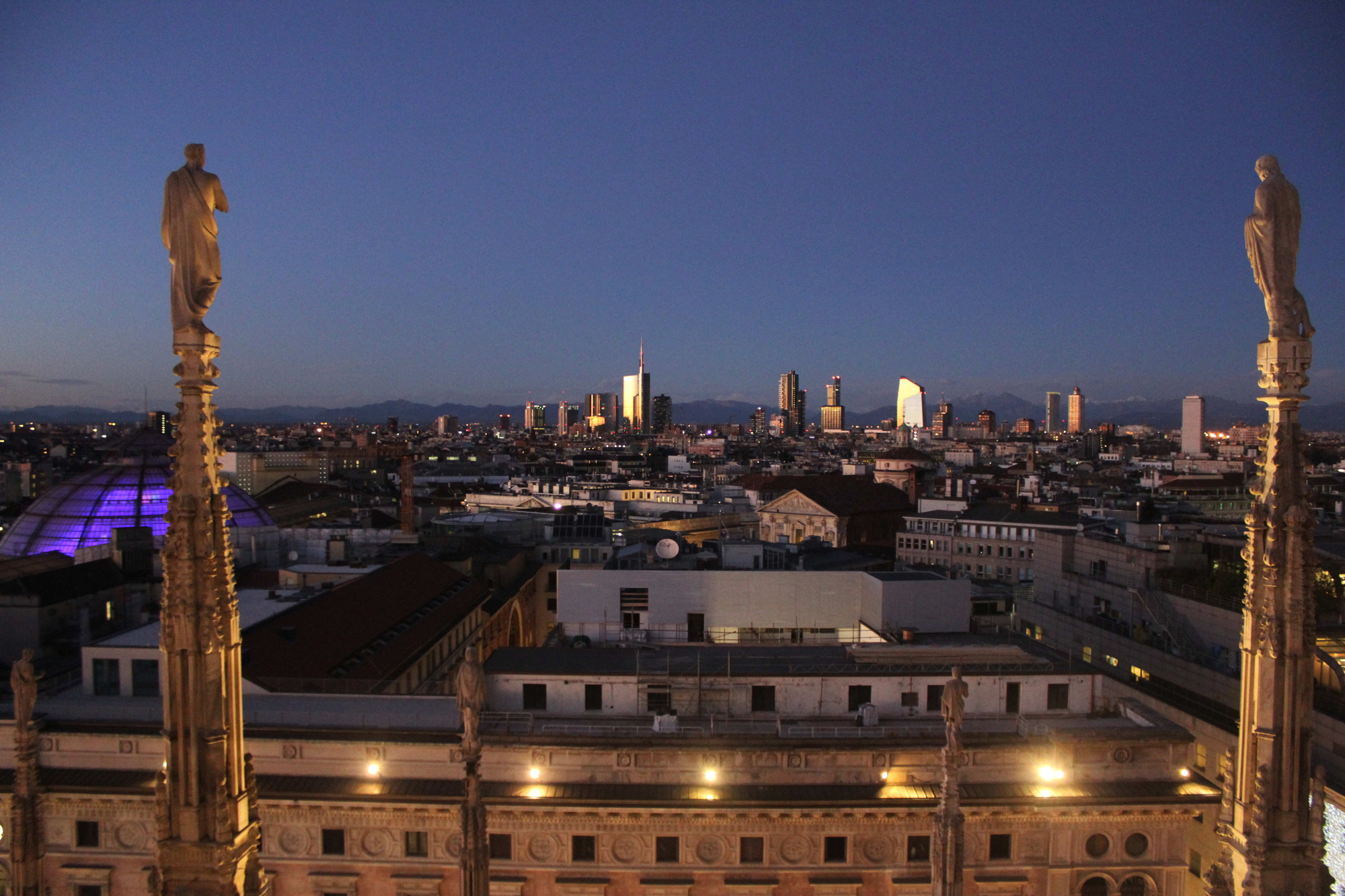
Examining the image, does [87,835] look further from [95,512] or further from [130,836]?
[95,512]

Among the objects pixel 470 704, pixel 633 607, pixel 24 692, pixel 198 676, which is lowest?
pixel 633 607

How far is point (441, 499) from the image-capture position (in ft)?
304

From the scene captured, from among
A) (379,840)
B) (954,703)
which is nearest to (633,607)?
(379,840)

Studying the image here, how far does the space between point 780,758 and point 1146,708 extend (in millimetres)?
9463

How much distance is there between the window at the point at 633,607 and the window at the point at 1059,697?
11.1m

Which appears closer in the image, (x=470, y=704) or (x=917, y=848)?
(x=470, y=704)

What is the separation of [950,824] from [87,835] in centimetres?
1780

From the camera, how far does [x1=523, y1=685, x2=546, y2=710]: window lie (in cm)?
1986

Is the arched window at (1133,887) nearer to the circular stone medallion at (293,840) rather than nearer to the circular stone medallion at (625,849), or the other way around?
the circular stone medallion at (625,849)

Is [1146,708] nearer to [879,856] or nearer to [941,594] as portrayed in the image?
[941,594]

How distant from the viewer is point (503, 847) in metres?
17.0

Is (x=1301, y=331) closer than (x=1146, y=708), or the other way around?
(x=1301, y=331)

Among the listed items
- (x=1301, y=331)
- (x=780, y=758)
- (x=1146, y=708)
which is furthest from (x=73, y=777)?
(x=1146, y=708)

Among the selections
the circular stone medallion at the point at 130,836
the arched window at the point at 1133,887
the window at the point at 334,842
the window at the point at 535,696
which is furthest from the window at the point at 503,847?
the arched window at the point at 1133,887
